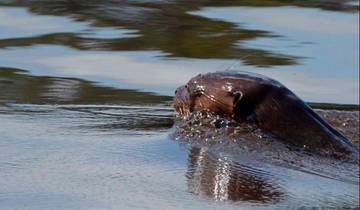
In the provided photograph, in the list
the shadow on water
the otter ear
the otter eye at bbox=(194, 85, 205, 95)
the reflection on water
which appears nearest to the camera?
the reflection on water

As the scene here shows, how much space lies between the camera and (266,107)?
615 centimetres

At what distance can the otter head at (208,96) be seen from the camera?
6.24 m

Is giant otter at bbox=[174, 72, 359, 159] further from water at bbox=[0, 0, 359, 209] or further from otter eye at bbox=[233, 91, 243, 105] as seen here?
water at bbox=[0, 0, 359, 209]

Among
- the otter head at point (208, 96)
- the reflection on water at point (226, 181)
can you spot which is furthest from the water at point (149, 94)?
the otter head at point (208, 96)

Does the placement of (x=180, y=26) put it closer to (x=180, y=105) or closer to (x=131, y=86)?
(x=131, y=86)

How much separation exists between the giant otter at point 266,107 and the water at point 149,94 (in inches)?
7.1

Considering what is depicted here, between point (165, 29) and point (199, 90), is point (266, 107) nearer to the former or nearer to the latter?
point (199, 90)

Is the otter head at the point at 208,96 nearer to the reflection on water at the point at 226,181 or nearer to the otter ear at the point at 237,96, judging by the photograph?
the otter ear at the point at 237,96

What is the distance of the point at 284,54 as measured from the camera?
8477 mm

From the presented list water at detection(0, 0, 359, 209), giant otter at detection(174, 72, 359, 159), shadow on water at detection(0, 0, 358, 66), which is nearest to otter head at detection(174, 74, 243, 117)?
giant otter at detection(174, 72, 359, 159)

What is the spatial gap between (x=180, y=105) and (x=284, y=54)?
2.04 meters

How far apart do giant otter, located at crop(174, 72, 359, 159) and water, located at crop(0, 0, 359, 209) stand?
0.18 metres

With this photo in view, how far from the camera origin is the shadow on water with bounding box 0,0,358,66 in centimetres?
856

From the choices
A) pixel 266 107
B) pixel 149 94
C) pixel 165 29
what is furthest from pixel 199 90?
pixel 165 29
